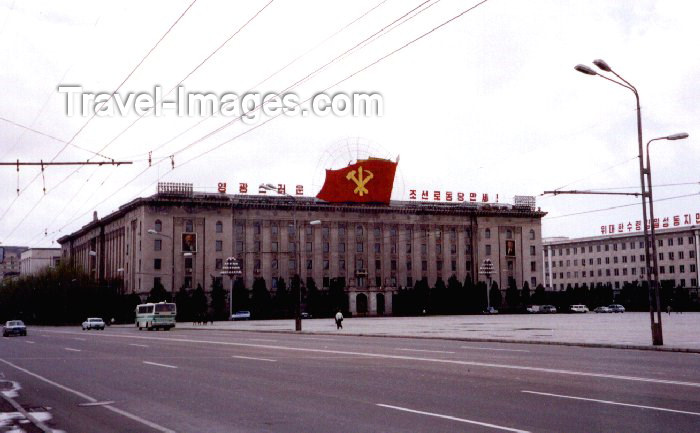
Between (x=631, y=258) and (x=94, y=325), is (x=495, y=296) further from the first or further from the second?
(x=94, y=325)

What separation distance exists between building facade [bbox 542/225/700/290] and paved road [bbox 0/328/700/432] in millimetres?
124464

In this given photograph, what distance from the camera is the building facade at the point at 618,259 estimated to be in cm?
13812

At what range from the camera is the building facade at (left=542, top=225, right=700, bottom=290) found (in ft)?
453

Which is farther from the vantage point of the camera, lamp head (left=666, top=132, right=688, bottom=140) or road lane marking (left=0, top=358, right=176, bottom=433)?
lamp head (left=666, top=132, right=688, bottom=140)

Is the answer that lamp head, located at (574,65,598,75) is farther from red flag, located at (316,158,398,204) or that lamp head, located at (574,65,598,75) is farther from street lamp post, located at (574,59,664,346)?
red flag, located at (316,158,398,204)

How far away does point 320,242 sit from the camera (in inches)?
4532

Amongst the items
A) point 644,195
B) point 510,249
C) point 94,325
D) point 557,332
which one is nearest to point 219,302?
point 94,325

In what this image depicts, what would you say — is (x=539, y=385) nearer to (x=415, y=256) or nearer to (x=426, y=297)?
(x=426, y=297)

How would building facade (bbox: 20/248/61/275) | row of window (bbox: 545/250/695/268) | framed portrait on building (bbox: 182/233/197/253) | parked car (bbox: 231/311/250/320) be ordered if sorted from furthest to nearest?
building facade (bbox: 20/248/61/275)
row of window (bbox: 545/250/695/268)
framed portrait on building (bbox: 182/233/197/253)
parked car (bbox: 231/311/250/320)

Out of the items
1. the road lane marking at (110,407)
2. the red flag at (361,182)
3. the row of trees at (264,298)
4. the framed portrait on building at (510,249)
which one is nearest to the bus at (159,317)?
the row of trees at (264,298)

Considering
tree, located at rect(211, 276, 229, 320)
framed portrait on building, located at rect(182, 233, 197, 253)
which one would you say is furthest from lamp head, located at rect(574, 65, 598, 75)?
framed portrait on building, located at rect(182, 233, 197, 253)

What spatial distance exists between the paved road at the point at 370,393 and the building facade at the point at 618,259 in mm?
124464

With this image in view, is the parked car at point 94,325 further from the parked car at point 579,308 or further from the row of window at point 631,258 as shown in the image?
the row of window at point 631,258

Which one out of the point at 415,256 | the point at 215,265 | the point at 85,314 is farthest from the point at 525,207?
the point at 85,314
